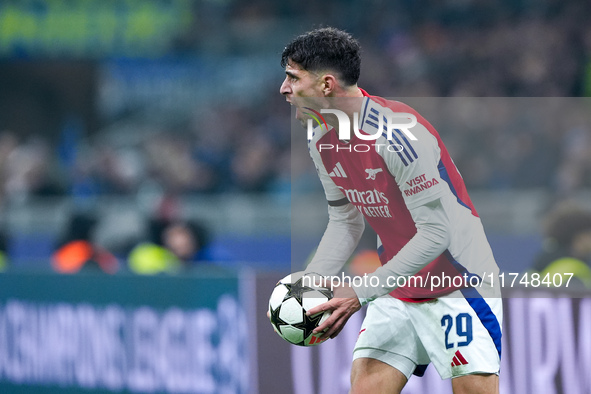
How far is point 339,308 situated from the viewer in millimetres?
3197

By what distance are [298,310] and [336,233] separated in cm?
50

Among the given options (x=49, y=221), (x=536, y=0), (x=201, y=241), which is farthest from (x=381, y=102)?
(x=536, y=0)

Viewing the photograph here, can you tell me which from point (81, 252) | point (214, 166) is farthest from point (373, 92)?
point (81, 252)

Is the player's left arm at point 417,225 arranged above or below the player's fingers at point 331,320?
above

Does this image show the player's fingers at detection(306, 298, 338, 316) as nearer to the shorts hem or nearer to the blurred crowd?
the shorts hem

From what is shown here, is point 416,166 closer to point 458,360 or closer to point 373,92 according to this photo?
point 458,360

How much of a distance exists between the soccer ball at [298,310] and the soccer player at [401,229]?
60 mm

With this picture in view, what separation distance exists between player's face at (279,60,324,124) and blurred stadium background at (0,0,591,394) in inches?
77.7

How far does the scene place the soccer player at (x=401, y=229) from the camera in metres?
3.20

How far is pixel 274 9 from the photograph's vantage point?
13570mm

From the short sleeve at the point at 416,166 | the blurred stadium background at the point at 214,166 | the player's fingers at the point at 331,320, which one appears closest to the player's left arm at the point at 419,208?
the short sleeve at the point at 416,166

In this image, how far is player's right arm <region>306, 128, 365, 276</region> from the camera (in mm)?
3641

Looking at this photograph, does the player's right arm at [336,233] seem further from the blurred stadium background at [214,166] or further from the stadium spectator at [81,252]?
the stadium spectator at [81,252]

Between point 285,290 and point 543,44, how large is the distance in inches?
296
